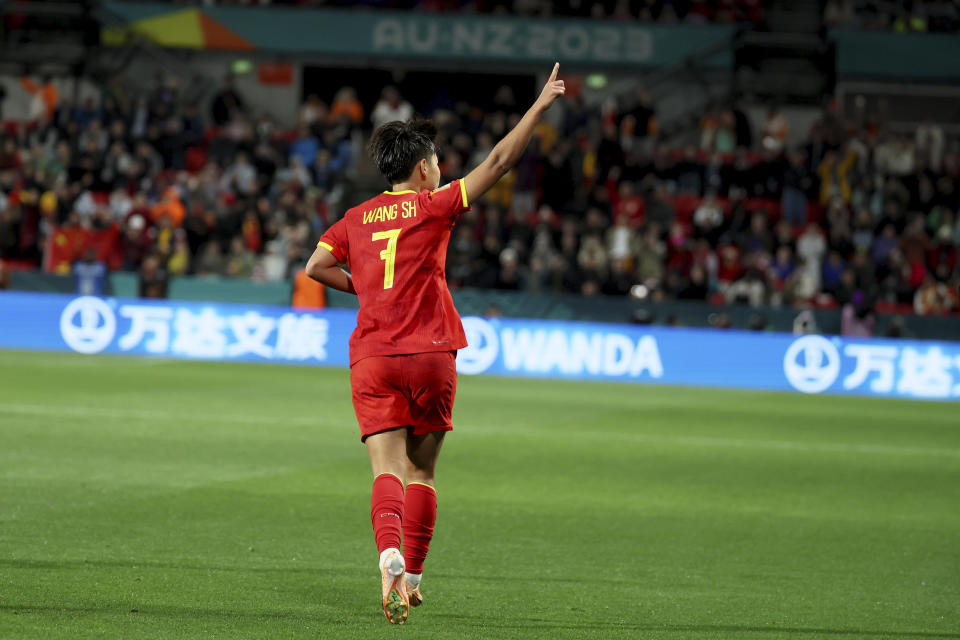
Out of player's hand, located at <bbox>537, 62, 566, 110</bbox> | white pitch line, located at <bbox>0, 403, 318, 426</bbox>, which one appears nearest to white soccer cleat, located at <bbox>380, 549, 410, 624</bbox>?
player's hand, located at <bbox>537, 62, 566, 110</bbox>

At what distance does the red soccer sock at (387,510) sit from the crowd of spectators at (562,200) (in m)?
16.9

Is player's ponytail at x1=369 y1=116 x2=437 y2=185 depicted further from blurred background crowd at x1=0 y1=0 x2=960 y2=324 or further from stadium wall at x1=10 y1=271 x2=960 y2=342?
blurred background crowd at x1=0 y1=0 x2=960 y2=324

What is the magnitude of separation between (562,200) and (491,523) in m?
18.5

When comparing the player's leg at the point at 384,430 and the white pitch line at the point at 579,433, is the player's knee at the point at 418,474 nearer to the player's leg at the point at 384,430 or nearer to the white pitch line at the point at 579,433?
the player's leg at the point at 384,430

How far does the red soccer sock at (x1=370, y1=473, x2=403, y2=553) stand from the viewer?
5488 millimetres

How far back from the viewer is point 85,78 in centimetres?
3228

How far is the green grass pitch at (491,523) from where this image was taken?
611cm

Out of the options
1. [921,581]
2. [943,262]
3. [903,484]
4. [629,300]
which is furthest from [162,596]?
[943,262]

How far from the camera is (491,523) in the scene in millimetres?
8680

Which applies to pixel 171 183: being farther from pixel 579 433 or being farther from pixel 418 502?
pixel 418 502

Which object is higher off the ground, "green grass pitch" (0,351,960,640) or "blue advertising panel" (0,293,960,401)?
"blue advertising panel" (0,293,960,401)

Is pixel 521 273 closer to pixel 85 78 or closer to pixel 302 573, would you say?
pixel 85 78

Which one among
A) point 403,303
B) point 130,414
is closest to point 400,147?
point 403,303

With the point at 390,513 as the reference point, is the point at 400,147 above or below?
above
